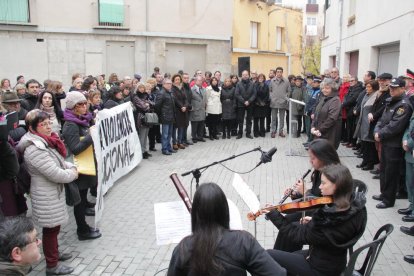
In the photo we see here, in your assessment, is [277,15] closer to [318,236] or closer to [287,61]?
[287,61]

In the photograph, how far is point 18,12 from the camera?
20.7 m

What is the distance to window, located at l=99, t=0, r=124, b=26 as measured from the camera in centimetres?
2206

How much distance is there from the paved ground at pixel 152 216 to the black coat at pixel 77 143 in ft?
2.51

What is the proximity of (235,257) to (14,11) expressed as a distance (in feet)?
71.6

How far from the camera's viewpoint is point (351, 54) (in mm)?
16281

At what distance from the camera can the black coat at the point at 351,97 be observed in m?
10.9

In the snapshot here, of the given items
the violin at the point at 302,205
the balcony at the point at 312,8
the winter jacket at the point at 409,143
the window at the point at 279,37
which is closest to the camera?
the violin at the point at 302,205

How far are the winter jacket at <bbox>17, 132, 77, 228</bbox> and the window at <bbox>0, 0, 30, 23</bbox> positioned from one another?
18893mm

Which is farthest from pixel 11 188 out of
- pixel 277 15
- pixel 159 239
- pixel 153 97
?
pixel 277 15

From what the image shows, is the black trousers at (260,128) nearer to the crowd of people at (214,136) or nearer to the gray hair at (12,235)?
the crowd of people at (214,136)

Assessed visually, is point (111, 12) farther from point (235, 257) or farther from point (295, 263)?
point (235, 257)

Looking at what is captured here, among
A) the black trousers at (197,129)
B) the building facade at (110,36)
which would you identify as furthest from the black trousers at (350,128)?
the building facade at (110,36)

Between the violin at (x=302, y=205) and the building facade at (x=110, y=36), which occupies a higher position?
the building facade at (x=110, y=36)

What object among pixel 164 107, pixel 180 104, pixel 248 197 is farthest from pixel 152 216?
pixel 180 104
